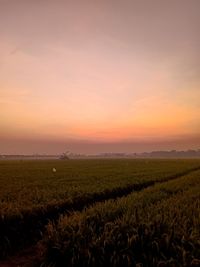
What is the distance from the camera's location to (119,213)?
9297mm

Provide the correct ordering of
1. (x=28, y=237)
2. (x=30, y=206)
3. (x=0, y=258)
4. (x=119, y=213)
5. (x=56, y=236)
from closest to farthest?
(x=56, y=236)
(x=0, y=258)
(x=119, y=213)
(x=28, y=237)
(x=30, y=206)

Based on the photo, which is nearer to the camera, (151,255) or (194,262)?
(194,262)

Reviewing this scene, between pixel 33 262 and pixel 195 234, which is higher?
pixel 195 234

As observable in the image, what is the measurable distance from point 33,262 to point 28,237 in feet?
7.90

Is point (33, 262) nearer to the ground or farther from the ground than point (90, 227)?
nearer to the ground

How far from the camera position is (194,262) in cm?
539

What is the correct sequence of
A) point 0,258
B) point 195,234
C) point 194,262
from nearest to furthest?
point 194,262 → point 195,234 → point 0,258

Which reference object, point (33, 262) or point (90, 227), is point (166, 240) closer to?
point (90, 227)

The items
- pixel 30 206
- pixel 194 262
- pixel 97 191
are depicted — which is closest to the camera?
pixel 194 262

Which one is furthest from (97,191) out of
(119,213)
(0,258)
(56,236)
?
(56,236)

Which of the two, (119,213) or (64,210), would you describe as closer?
(119,213)

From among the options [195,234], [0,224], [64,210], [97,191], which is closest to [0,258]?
[0,224]

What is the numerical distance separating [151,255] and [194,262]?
0.89 meters

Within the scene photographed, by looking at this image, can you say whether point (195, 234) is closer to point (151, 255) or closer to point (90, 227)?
point (151, 255)
